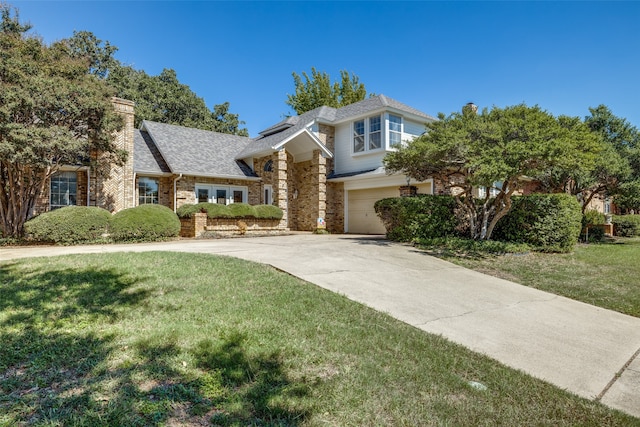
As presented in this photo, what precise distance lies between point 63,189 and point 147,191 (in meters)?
3.47

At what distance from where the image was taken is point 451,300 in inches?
245

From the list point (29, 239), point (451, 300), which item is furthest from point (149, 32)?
point (451, 300)

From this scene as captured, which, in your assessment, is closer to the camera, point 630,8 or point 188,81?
point 630,8

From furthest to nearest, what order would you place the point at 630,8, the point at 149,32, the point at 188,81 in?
the point at 188,81 < the point at 149,32 < the point at 630,8

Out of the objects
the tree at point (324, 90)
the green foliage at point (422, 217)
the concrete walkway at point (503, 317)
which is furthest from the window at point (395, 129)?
the tree at point (324, 90)

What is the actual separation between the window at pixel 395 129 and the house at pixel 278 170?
0.05 m

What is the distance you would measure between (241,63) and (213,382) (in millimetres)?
19644

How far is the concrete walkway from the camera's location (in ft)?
12.6

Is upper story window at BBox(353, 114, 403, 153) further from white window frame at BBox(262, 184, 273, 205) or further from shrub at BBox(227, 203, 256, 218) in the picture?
shrub at BBox(227, 203, 256, 218)

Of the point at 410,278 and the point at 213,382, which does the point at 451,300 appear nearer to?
the point at 410,278

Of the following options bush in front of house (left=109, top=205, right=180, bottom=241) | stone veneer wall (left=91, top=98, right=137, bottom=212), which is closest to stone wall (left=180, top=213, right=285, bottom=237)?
bush in front of house (left=109, top=205, right=180, bottom=241)

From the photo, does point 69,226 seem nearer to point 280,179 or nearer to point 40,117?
point 40,117

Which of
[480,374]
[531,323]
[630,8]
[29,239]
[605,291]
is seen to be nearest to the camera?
[480,374]

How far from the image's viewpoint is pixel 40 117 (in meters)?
12.3
